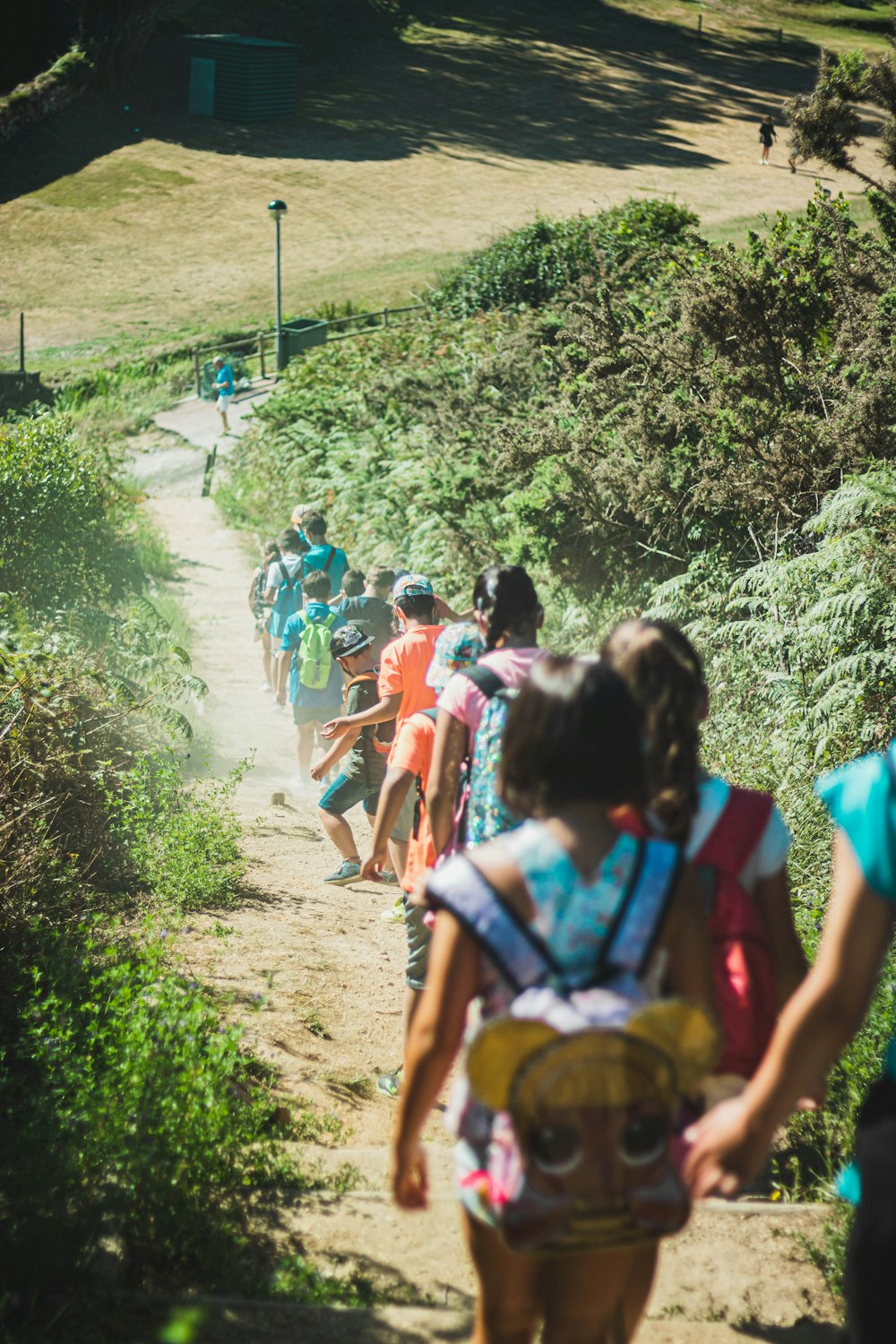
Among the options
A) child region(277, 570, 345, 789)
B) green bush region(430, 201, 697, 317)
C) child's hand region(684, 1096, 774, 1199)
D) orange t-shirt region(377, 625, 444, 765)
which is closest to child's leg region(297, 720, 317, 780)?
child region(277, 570, 345, 789)

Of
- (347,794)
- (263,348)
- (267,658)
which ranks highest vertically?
(347,794)

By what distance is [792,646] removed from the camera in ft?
22.0

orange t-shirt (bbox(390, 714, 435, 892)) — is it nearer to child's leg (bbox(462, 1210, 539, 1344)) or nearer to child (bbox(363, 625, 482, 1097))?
child (bbox(363, 625, 482, 1097))

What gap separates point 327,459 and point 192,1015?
12.9m

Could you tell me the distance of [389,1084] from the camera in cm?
485

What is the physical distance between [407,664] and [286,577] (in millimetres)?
4105

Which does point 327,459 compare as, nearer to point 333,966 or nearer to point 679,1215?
point 333,966

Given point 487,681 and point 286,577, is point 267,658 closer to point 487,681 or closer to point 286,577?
point 286,577

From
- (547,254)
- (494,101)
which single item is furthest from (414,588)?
(494,101)

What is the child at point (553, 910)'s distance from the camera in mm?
2078

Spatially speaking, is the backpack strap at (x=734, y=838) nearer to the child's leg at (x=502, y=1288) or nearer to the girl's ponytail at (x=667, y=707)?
the girl's ponytail at (x=667, y=707)

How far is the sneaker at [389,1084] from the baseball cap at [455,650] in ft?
5.33

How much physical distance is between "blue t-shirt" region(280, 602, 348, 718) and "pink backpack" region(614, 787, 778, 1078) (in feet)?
19.6

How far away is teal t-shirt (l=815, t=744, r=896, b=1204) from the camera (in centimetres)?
198
